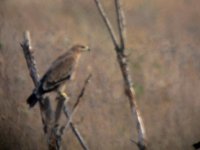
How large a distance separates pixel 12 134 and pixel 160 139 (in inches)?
64.9

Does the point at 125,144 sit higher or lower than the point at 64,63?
lower

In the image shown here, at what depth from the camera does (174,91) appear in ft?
35.3

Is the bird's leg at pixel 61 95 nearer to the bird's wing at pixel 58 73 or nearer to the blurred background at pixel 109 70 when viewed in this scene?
the bird's wing at pixel 58 73

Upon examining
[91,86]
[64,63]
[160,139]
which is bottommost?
[160,139]

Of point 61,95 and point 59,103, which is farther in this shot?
point 61,95

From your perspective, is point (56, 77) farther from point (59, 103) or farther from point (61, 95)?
point (59, 103)

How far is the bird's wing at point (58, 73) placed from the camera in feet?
22.6

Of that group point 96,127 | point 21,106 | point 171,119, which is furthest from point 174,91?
point 21,106

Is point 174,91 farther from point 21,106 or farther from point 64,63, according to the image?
point 64,63

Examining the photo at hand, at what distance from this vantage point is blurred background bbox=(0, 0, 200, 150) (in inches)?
402

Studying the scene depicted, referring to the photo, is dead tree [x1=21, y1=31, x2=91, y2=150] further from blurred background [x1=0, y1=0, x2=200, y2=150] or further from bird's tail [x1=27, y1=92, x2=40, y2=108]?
blurred background [x1=0, y1=0, x2=200, y2=150]

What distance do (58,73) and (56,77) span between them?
3 cm

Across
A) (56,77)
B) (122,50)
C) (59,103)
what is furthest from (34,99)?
(122,50)

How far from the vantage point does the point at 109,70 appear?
10711mm
